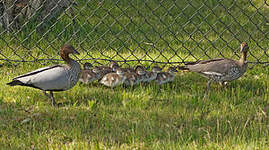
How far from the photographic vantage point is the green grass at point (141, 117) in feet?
10.4

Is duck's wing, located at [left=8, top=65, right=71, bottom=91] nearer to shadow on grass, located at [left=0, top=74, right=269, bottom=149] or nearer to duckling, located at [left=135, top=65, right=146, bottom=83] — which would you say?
shadow on grass, located at [left=0, top=74, right=269, bottom=149]

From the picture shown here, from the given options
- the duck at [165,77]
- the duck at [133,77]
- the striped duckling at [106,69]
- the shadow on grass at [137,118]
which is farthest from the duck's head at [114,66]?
the duck at [165,77]

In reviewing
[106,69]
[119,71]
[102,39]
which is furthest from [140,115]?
[102,39]

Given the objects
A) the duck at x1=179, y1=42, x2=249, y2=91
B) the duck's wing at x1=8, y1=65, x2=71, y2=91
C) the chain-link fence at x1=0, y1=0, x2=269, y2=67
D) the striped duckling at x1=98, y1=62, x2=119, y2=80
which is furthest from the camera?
the chain-link fence at x1=0, y1=0, x2=269, y2=67

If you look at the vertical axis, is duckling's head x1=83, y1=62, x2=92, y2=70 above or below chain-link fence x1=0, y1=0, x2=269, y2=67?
below

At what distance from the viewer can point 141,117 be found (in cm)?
365

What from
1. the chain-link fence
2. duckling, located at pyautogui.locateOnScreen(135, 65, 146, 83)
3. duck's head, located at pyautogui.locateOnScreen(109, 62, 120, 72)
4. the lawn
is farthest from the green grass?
the chain-link fence

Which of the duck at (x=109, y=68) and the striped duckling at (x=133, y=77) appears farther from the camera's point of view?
the duck at (x=109, y=68)

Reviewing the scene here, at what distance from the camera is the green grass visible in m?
3.18

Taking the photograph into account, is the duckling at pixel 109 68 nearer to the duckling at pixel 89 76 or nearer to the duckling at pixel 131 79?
the duckling at pixel 89 76

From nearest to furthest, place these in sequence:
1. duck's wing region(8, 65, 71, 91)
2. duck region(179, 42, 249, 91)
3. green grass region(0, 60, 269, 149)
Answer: green grass region(0, 60, 269, 149), duck's wing region(8, 65, 71, 91), duck region(179, 42, 249, 91)

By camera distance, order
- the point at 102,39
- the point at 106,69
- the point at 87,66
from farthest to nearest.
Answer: the point at 102,39, the point at 87,66, the point at 106,69

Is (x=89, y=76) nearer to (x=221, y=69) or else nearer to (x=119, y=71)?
(x=119, y=71)

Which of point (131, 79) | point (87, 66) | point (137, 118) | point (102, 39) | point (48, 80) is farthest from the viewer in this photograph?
point (102, 39)
